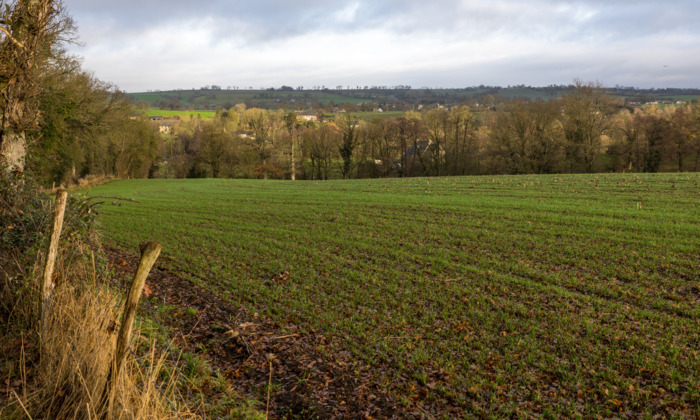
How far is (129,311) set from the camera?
3875mm

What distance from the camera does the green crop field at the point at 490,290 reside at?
20.6 ft

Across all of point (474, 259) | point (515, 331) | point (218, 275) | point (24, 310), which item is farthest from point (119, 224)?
point (515, 331)

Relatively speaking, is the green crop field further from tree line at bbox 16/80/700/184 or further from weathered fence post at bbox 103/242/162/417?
tree line at bbox 16/80/700/184

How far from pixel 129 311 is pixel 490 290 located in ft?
27.5

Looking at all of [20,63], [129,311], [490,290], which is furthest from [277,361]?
[20,63]

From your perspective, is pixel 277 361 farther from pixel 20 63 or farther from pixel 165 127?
pixel 165 127

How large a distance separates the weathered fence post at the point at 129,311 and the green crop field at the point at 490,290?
391 centimetres

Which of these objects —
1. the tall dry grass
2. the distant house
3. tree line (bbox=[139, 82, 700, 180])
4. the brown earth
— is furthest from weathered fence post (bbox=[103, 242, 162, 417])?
the distant house

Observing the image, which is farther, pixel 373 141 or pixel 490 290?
pixel 373 141

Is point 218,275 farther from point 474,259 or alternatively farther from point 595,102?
point 595,102

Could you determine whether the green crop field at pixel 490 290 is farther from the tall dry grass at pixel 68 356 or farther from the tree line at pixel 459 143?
the tree line at pixel 459 143

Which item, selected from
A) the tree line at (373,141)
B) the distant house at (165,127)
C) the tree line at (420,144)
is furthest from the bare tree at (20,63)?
the distant house at (165,127)

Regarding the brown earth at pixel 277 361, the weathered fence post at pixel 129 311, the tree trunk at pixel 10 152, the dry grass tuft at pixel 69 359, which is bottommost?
the brown earth at pixel 277 361

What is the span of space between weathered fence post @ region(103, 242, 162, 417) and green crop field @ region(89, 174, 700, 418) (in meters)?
3.91
